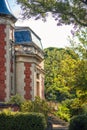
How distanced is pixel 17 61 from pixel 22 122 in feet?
58.1


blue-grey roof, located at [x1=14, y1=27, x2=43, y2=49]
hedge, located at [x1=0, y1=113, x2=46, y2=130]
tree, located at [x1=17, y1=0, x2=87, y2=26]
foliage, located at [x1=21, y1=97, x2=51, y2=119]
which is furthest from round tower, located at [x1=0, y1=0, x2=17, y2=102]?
tree, located at [x1=17, y1=0, x2=87, y2=26]

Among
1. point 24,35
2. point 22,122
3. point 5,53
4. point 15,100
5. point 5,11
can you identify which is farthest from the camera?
point 24,35

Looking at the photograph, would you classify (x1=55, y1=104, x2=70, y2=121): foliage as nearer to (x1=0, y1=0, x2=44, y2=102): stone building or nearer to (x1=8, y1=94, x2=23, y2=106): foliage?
(x1=0, y1=0, x2=44, y2=102): stone building

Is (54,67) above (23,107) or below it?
above

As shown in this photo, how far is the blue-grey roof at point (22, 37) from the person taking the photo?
42188mm

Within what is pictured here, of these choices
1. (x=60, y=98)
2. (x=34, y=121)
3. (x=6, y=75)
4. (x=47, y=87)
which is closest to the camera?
(x=34, y=121)

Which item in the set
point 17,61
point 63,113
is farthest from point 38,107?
point 63,113

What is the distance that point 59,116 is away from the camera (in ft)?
135

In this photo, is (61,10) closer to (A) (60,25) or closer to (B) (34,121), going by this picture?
(A) (60,25)

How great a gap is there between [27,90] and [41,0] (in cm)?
2087

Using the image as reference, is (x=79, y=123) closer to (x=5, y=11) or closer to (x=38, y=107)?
(x=38, y=107)

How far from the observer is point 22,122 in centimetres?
2269

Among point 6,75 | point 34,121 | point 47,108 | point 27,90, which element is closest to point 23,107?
point 47,108

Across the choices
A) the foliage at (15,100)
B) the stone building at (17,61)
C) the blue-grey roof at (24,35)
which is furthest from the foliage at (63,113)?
the blue-grey roof at (24,35)
